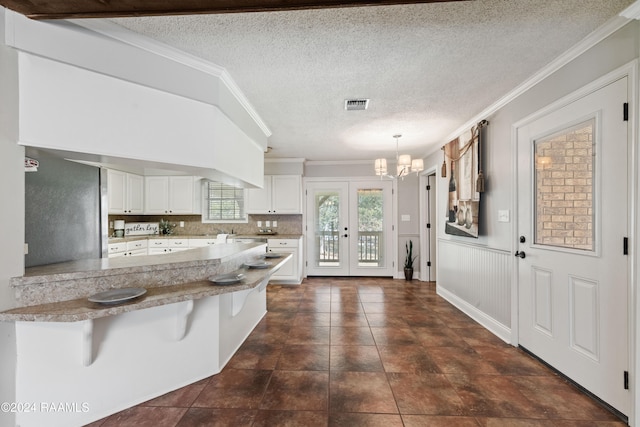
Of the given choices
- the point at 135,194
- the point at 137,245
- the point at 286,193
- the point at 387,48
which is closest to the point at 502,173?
the point at 387,48

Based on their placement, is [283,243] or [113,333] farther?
[283,243]

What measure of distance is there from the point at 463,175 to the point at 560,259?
155 centimetres

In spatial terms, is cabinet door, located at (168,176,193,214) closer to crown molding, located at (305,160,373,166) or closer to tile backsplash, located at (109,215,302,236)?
tile backsplash, located at (109,215,302,236)

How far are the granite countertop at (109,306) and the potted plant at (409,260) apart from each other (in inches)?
157

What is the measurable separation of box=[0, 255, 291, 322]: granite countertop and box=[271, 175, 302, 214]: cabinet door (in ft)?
11.0

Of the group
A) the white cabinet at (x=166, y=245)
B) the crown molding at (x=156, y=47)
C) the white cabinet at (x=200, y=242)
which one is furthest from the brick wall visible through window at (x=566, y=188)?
the white cabinet at (x=166, y=245)

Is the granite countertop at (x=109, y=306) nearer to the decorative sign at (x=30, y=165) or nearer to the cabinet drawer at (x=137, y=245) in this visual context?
the decorative sign at (x=30, y=165)

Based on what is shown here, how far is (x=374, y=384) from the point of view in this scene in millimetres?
2023

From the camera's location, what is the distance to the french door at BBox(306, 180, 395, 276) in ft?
18.3

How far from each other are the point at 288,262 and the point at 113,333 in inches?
134

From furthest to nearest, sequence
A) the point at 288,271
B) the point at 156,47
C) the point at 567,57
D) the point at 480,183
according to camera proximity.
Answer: the point at 288,271 < the point at 480,183 < the point at 567,57 < the point at 156,47

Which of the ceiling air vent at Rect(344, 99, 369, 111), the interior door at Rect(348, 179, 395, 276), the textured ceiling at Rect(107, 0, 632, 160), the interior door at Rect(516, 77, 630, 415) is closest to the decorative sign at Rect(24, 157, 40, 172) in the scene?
the textured ceiling at Rect(107, 0, 632, 160)

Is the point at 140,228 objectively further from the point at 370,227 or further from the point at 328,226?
the point at 370,227

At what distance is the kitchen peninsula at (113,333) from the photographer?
1.51 metres
